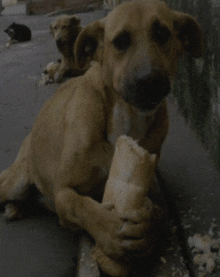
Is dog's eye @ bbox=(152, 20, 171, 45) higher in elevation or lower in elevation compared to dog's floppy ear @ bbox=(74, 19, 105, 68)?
higher

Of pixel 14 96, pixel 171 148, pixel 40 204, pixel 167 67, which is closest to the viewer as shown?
pixel 167 67

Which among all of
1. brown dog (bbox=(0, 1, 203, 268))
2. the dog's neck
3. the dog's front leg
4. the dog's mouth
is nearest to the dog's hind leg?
brown dog (bbox=(0, 1, 203, 268))

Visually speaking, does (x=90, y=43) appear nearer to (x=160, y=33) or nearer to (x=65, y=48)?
(x=160, y=33)

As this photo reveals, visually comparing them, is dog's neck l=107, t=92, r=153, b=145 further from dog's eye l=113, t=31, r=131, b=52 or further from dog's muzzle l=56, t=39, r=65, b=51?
dog's muzzle l=56, t=39, r=65, b=51

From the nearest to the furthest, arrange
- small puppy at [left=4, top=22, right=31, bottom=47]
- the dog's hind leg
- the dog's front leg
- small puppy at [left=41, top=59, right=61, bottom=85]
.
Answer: the dog's front leg, the dog's hind leg, small puppy at [left=41, top=59, right=61, bottom=85], small puppy at [left=4, top=22, right=31, bottom=47]

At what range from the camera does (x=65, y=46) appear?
22.5 feet

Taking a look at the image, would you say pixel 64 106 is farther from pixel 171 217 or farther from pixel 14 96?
pixel 14 96

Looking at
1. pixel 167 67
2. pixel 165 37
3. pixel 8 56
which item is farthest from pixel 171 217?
pixel 8 56

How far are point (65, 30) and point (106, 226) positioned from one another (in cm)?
550

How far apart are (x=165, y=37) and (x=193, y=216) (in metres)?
1.01

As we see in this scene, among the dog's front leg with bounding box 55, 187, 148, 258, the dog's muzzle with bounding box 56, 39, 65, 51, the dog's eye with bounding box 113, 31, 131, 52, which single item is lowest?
the dog's muzzle with bounding box 56, 39, 65, 51

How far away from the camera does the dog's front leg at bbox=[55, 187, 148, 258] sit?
1863mm

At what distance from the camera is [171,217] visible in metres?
2.44

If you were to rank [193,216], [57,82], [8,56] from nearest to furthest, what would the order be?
1. [193,216]
2. [57,82]
3. [8,56]
